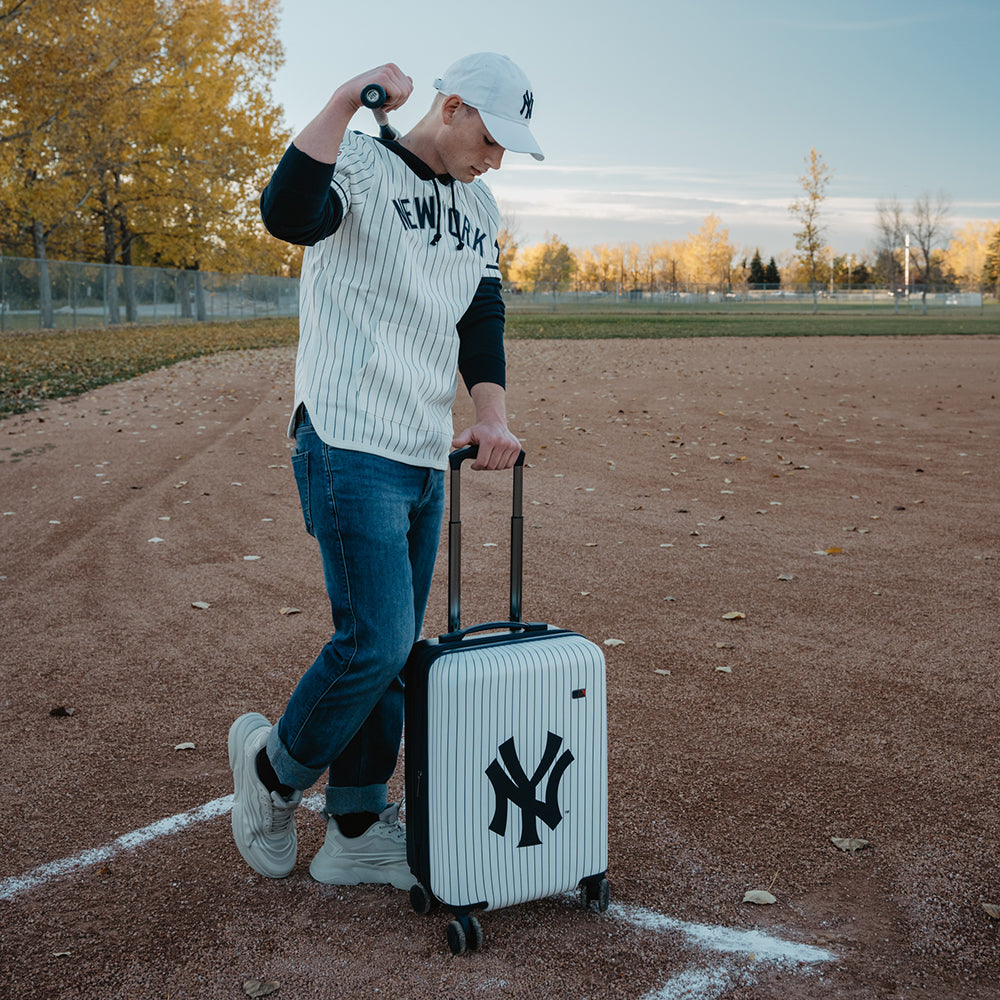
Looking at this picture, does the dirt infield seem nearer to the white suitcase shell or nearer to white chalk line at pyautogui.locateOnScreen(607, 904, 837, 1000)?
white chalk line at pyautogui.locateOnScreen(607, 904, 837, 1000)

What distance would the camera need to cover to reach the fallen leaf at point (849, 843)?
9.68 ft

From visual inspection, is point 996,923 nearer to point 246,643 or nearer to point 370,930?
point 370,930

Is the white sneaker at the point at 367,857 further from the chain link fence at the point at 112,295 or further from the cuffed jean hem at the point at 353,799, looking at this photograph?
the chain link fence at the point at 112,295

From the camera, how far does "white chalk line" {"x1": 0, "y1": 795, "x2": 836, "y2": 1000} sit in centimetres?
231

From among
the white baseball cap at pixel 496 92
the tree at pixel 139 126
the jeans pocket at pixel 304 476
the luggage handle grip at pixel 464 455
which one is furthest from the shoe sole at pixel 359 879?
the tree at pixel 139 126

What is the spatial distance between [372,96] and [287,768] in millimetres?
1547

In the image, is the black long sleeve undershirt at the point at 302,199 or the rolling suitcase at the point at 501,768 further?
the rolling suitcase at the point at 501,768

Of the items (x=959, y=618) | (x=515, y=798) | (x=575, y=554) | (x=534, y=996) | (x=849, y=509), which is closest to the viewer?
(x=534, y=996)

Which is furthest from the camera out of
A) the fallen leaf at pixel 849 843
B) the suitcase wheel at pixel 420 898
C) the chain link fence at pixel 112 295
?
the chain link fence at pixel 112 295

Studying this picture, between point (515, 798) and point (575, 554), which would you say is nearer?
point (515, 798)

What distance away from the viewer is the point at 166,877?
2770mm

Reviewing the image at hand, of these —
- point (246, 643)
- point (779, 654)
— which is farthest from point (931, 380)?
point (246, 643)

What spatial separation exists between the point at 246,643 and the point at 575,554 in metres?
2.33

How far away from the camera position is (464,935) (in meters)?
2.41
